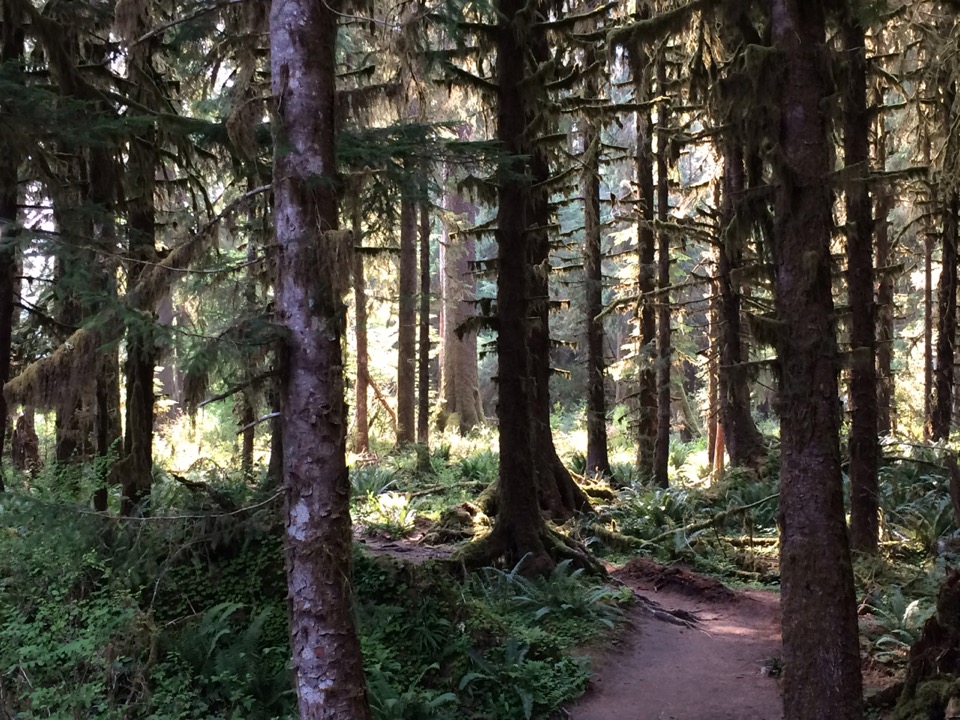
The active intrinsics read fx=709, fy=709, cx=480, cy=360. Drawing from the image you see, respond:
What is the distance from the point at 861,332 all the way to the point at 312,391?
7496 mm

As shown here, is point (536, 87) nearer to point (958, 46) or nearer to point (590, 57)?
point (590, 57)

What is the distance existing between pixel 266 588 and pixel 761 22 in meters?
6.94

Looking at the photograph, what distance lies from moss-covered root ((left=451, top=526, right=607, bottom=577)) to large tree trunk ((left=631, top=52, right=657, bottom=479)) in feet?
19.3

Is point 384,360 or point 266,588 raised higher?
point 384,360

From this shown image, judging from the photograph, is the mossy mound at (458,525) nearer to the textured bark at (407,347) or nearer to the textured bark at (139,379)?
A: the textured bark at (139,379)

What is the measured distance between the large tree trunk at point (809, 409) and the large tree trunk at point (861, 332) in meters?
3.94

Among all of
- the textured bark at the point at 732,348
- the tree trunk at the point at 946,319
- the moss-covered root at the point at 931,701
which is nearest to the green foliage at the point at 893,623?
the moss-covered root at the point at 931,701

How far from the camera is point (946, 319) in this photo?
1212 cm

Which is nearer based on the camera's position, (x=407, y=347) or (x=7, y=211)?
(x=7, y=211)

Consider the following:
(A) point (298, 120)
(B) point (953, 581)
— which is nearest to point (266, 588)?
(A) point (298, 120)

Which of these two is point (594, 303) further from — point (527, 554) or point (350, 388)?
point (350, 388)

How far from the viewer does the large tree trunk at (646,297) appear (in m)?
14.6

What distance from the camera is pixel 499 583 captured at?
28.1ft

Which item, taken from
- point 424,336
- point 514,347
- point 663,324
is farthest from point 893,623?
point 424,336
